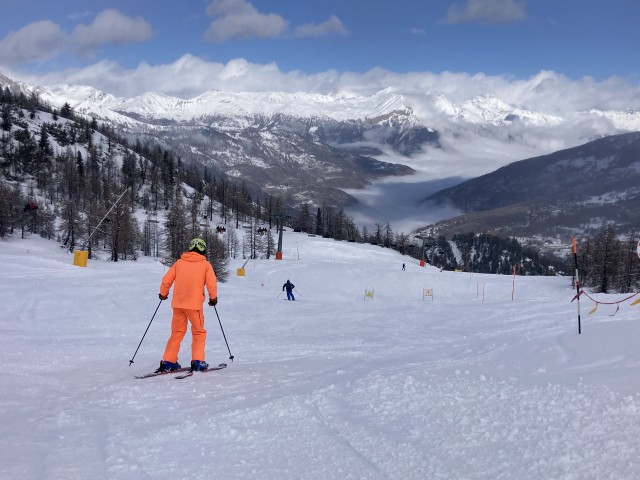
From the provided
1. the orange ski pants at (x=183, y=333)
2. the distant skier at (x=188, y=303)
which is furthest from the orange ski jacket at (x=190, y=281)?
the orange ski pants at (x=183, y=333)

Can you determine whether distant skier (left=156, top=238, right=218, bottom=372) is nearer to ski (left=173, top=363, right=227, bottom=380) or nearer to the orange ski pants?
the orange ski pants

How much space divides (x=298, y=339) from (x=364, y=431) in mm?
9837

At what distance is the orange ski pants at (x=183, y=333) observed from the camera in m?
9.94

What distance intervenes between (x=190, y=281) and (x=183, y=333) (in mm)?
1078

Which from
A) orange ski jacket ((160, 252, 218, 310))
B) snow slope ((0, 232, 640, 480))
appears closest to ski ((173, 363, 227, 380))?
snow slope ((0, 232, 640, 480))

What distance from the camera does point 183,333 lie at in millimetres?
10023

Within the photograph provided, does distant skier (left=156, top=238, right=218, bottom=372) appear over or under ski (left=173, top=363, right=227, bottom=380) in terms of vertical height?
over

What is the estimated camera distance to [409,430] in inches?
247

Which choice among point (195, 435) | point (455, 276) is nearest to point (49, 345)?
point (195, 435)

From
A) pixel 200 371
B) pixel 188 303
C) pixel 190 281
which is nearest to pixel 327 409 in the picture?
pixel 200 371

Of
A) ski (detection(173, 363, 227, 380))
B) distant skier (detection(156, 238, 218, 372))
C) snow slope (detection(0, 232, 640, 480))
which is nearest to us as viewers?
snow slope (detection(0, 232, 640, 480))

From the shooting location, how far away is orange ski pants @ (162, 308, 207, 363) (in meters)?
9.94

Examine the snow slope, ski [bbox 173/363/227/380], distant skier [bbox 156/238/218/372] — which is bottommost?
ski [bbox 173/363/227/380]

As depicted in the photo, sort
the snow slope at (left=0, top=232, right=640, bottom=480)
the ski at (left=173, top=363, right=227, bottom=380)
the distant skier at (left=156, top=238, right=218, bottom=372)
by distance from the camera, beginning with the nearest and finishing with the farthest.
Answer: the snow slope at (left=0, top=232, right=640, bottom=480) → the ski at (left=173, top=363, right=227, bottom=380) → the distant skier at (left=156, top=238, right=218, bottom=372)
